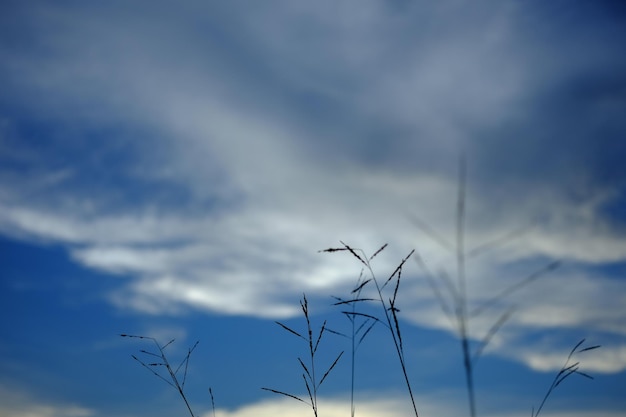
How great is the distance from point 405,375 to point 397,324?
1.05 ft

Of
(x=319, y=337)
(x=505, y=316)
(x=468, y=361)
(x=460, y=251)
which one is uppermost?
(x=319, y=337)

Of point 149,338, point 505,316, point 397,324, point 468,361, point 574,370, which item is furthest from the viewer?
point 149,338

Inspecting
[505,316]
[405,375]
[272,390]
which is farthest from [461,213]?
[272,390]

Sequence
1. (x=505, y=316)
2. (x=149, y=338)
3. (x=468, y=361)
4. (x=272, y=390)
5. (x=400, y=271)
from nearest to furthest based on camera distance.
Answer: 1. (x=468, y=361)
2. (x=505, y=316)
3. (x=400, y=271)
4. (x=272, y=390)
5. (x=149, y=338)

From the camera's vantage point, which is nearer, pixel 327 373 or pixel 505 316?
pixel 505 316

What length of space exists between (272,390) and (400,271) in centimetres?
128

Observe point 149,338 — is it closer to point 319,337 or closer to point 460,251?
point 319,337

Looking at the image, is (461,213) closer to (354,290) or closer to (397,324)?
(397,324)

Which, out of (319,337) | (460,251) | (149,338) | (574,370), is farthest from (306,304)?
(460,251)

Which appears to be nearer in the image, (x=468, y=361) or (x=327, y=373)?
(x=468, y=361)

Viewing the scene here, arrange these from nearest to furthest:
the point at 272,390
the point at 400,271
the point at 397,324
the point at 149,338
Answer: the point at 397,324, the point at 400,271, the point at 272,390, the point at 149,338

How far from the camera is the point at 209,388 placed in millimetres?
4105

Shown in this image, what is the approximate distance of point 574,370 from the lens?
3.31 meters

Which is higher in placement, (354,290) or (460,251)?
(354,290)
